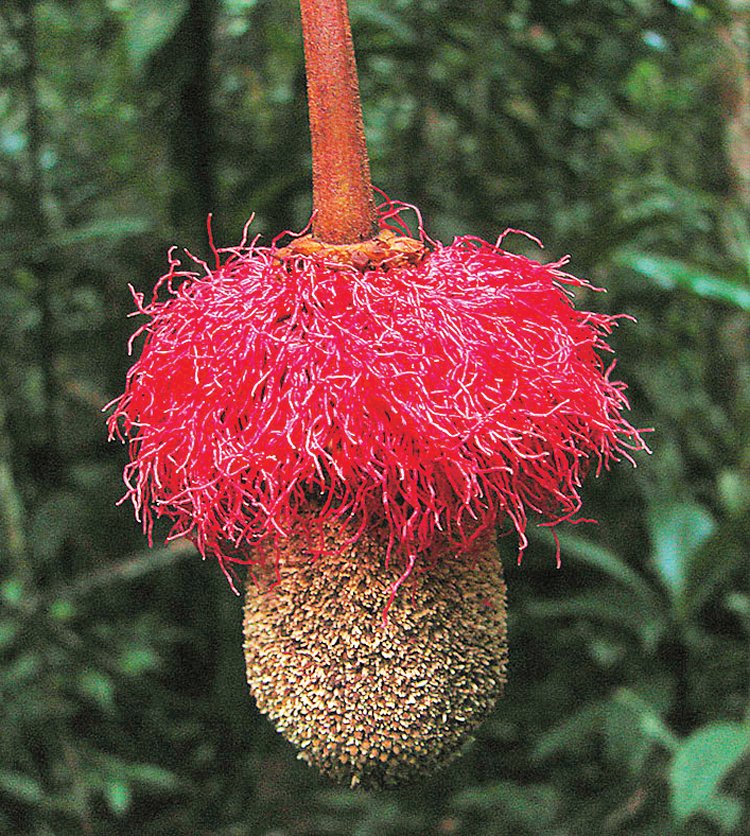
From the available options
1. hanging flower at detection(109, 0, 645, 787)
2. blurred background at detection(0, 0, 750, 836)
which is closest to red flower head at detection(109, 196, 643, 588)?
hanging flower at detection(109, 0, 645, 787)

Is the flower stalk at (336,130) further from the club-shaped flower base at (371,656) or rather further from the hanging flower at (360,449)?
the club-shaped flower base at (371,656)

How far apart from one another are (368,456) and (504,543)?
1.42 m

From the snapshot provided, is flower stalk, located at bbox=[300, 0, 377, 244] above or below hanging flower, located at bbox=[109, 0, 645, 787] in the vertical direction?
above

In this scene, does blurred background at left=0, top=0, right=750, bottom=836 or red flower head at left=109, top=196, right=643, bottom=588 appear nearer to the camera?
red flower head at left=109, top=196, right=643, bottom=588

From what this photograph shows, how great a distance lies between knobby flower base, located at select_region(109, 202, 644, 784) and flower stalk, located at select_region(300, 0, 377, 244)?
0.8 inches

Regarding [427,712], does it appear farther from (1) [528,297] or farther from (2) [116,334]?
(2) [116,334]

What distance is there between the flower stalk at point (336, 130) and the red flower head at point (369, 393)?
0.02 meters

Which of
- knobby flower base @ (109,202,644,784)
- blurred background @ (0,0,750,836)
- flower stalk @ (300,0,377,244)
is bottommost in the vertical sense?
blurred background @ (0,0,750,836)

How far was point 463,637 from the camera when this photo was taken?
73cm

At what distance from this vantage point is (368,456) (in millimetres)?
683

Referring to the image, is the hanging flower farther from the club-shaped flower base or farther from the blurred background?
the blurred background

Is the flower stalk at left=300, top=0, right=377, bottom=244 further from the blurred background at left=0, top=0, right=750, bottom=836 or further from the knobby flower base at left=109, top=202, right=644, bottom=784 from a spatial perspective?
the blurred background at left=0, top=0, right=750, bottom=836

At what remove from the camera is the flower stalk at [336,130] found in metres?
0.70

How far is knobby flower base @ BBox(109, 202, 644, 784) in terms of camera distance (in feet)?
2.27
